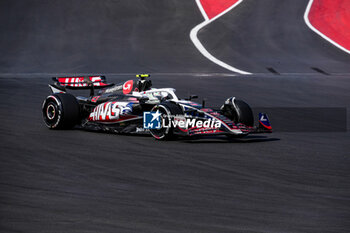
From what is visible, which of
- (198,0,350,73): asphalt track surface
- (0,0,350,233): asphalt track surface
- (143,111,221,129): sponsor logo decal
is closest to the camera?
(0,0,350,233): asphalt track surface

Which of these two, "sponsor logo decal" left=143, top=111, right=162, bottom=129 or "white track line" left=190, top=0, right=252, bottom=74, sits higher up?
"white track line" left=190, top=0, right=252, bottom=74

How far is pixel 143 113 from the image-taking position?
38.4 ft

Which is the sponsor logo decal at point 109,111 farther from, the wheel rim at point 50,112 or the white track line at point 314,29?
the white track line at point 314,29

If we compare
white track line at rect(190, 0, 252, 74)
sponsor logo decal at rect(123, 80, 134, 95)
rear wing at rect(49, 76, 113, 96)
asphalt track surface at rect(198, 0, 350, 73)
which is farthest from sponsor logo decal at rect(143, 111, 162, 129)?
asphalt track surface at rect(198, 0, 350, 73)

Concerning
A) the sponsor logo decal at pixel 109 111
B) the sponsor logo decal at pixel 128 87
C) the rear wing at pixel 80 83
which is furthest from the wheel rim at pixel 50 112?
the sponsor logo decal at pixel 128 87

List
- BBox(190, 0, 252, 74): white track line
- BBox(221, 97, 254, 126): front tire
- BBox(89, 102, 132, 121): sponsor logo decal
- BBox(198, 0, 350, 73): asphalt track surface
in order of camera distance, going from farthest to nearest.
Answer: BBox(198, 0, 350, 73): asphalt track surface < BBox(190, 0, 252, 74): white track line < BBox(89, 102, 132, 121): sponsor logo decal < BBox(221, 97, 254, 126): front tire

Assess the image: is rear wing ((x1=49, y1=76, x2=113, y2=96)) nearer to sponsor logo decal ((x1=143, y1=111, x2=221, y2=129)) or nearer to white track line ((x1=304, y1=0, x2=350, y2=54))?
sponsor logo decal ((x1=143, y1=111, x2=221, y2=129))

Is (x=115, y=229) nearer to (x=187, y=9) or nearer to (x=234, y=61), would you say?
(x=234, y=61)

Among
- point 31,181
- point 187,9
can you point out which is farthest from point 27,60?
point 31,181

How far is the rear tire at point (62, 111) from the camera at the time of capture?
13.0 m

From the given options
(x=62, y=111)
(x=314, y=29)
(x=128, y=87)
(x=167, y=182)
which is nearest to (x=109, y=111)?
(x=128, y=87)

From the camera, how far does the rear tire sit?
12969mm

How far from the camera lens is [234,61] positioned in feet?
99.0

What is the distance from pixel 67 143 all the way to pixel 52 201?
176 inches
